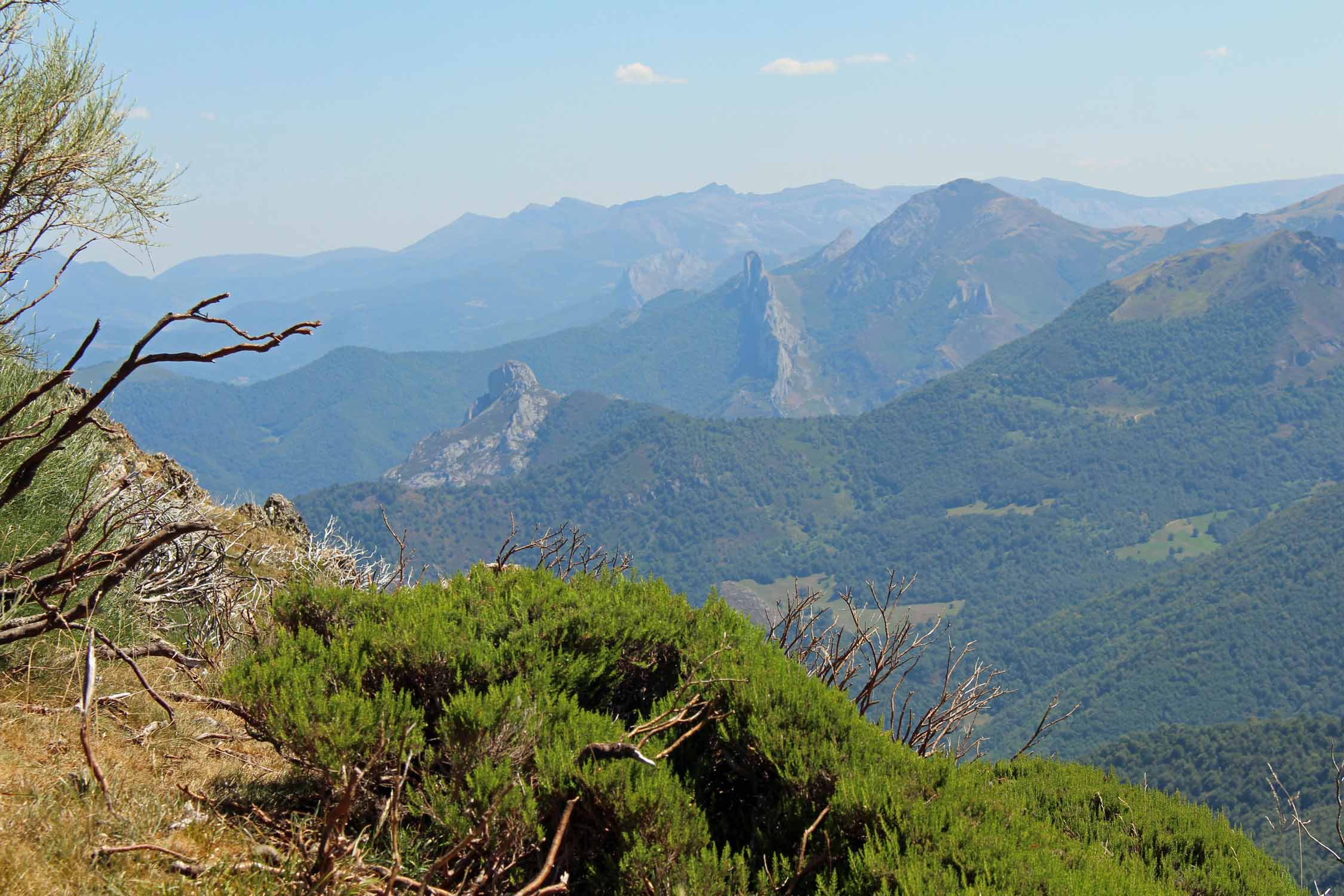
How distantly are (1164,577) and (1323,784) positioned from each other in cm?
9335

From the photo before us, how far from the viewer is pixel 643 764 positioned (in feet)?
13.0

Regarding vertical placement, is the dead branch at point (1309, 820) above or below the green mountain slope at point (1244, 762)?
above

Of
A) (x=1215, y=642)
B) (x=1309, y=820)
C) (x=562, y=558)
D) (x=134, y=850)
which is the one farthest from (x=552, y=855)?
(x=1215, y=642)

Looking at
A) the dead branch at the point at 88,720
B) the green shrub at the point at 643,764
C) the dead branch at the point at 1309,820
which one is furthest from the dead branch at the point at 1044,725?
the dead branch at the point at 88,720

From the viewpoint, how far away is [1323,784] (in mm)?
61250

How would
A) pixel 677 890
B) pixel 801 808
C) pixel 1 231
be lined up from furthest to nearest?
1. pixel 1 231
2. pixel 801 808
3. pixel 677 890

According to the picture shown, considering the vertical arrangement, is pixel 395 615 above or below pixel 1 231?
below

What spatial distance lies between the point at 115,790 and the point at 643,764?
216cm

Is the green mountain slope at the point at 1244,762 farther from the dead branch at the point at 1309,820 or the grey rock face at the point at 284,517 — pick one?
the grey rock face at the point at 284,517

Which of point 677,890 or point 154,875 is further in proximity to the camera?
point 677,890

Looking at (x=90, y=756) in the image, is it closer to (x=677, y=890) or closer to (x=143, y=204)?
(x=677, y=890)

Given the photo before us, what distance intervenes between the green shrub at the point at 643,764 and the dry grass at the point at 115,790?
19.8 inches

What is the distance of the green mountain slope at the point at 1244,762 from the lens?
61469mm

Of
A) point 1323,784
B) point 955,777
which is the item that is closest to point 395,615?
point 955,777
